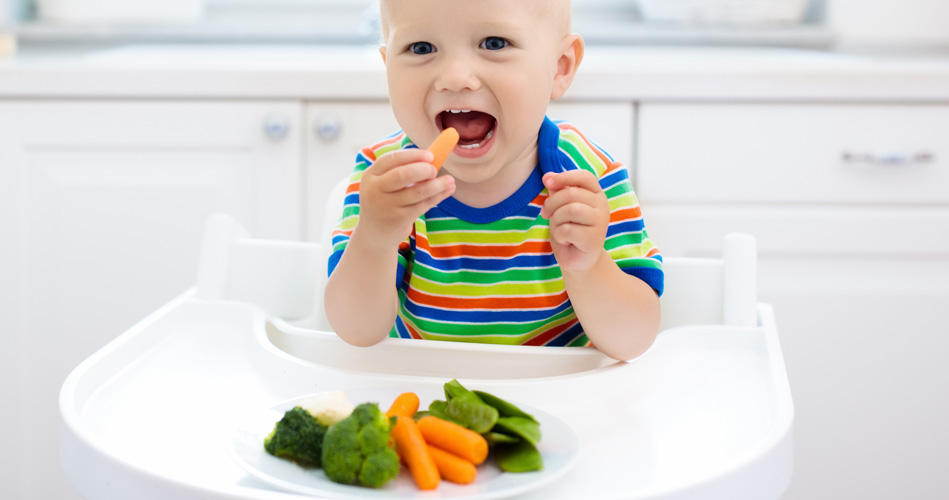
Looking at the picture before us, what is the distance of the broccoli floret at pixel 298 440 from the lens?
58cm

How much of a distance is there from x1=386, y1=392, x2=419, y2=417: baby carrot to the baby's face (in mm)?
240

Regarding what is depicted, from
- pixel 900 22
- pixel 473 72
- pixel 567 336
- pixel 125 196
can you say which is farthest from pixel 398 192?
pixel 900 22

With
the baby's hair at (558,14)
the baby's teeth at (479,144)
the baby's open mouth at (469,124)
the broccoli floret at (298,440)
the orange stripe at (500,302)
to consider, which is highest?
the baby's hair at (558,14)

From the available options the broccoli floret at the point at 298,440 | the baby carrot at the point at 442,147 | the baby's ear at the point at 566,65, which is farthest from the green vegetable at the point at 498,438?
the baby's ear at the point at 566,65

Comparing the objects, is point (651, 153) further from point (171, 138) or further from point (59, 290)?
point (59, 290)

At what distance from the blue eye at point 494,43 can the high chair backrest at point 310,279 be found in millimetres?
265

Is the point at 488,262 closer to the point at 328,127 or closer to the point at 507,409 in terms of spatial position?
the point at 507,409

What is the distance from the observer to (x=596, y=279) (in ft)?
2.60

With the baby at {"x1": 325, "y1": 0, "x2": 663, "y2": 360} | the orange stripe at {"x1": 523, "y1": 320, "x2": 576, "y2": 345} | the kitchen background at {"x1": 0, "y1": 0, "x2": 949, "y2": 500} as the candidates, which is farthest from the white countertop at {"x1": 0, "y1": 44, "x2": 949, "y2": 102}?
the orange stripe at {"x1": 523, "y1": 320, "x2": 576, "y2": 345}

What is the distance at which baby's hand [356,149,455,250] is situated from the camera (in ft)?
2.22

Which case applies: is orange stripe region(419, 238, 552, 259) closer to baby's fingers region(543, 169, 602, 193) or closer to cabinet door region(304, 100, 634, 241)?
baby's fingers region(543, 169, 602, 193)

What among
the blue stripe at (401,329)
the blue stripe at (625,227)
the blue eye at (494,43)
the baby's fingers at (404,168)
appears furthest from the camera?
the blue stripe at (401,329)

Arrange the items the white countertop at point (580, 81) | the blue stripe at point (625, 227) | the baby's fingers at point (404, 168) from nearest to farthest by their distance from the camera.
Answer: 1. the baby's fingers at point (404, 168)
2. the blue stripe at point (625, 227)
3. the white countertop at point (580, 81)

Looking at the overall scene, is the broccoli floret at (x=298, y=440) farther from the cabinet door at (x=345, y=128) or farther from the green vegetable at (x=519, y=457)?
the cabinet door at (x=345, y=128)
